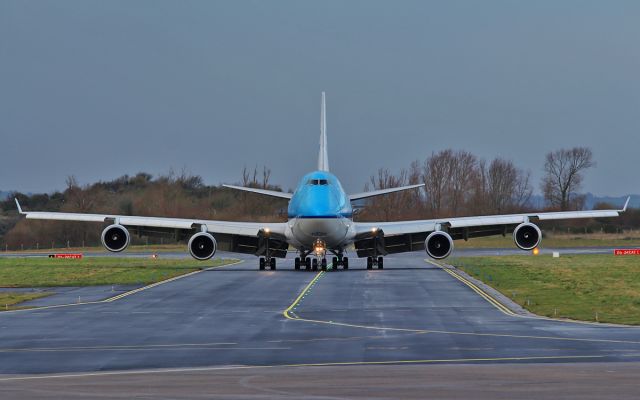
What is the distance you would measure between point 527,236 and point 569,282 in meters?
10.1

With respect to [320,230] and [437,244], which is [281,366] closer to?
[320,230]

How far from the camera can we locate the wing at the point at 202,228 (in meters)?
69.6

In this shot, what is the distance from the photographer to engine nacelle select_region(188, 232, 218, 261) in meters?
68.6

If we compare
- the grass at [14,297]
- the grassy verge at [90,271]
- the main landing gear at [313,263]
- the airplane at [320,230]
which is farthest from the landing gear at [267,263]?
the grass at [14,297]

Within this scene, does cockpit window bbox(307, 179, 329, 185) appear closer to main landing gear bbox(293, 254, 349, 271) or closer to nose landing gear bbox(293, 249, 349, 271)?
nose landing gear bbox(293, 249, 349, 271)

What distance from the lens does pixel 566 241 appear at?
363 ft

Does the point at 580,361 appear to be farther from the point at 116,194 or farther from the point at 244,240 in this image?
the point at 116,194

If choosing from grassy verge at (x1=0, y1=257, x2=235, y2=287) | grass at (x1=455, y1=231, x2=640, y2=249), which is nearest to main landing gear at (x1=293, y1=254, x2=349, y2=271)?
grassy verge at (x1=0, y1=257, x2=235, y2=287)

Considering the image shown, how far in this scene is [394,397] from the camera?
21.8 metres

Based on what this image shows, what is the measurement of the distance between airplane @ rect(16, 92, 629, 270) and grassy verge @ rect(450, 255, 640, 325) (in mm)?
2852

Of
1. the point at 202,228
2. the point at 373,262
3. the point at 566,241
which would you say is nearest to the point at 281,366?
the point at 202,228

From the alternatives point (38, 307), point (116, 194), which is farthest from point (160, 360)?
point (116, 194)

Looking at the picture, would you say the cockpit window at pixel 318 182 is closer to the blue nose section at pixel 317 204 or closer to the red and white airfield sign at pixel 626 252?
the blue nose section at pixel 317 204

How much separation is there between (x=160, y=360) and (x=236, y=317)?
13072 millimetres
